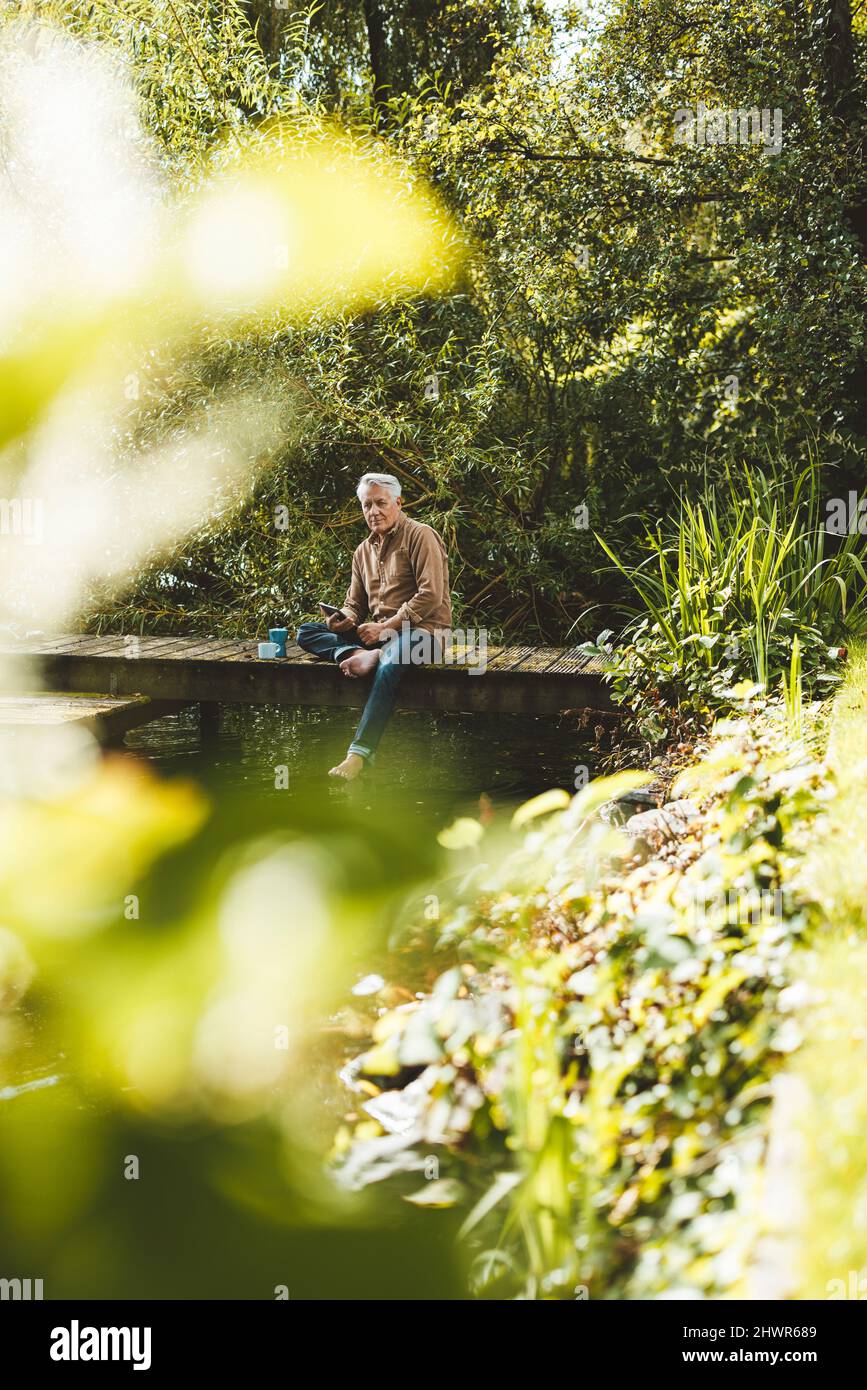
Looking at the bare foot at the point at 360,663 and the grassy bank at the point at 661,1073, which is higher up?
the bare foot at the point at 360,663

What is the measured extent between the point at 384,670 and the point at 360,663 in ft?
0.42

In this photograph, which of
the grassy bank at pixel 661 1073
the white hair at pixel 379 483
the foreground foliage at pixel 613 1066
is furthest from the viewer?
the white hair at pixel 379 483

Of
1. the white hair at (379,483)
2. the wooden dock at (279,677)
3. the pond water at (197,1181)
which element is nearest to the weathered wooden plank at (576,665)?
the wooden dock at (279,677)

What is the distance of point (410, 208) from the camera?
682 cm

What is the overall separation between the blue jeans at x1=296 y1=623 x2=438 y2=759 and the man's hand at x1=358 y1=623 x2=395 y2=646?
35mm

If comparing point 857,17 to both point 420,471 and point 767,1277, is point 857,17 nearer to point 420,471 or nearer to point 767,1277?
point 420,471

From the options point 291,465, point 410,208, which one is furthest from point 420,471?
point 410,208

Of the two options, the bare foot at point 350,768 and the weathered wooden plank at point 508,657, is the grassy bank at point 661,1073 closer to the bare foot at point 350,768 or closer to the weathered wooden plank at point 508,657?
the bare foot at point 350,768

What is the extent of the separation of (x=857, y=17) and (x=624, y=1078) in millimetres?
6946

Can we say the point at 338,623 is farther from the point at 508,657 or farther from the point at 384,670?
the point at 508,657

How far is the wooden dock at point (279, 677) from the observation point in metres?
5.18

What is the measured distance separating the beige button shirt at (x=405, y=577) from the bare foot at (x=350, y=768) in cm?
66

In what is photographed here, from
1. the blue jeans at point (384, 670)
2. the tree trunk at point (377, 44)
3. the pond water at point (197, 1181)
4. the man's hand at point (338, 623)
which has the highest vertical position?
the tree trunk at point (377, 44)

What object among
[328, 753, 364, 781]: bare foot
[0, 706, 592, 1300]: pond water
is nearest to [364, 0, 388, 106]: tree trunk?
[328, 753, 364, 781]: bare foot
